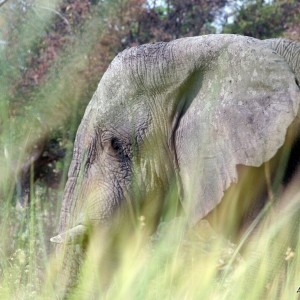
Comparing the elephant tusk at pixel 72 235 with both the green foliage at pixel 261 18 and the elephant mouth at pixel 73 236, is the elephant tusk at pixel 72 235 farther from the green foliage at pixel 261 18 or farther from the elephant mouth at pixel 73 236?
the green foliage at pixel 261 18

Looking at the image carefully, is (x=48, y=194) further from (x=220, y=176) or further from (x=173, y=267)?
(x=173, y=267)

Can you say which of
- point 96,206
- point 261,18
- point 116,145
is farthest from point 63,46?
point 96,206

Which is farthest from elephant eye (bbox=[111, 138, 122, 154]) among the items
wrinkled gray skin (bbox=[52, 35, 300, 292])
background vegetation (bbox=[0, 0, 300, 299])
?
background vegetation (bbox=[0, 0, 300, 299])

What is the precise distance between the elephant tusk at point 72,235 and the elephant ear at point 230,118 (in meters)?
0.42

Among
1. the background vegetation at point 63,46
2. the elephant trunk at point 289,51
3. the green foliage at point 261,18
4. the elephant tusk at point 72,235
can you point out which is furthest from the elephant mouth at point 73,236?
the green foliage at point 261,18

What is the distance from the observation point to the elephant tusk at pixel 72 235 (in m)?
3.23

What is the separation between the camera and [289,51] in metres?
3.36

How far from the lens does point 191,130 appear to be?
3396 mm

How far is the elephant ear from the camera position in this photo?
315 cm

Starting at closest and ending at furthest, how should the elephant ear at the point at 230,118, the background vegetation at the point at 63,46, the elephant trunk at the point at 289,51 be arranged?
1. the elephant ear at the point at 230,118
2. the elephant trunk at the point at 289,51
3. the background vegetation at the point at 63,46

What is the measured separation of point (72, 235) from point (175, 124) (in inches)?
24.8

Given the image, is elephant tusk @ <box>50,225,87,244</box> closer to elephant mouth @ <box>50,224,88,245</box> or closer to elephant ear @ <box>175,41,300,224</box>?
elephant mouth @ <box>50,224,88,245</box>

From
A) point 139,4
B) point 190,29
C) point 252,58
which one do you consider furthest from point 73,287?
point 190,29

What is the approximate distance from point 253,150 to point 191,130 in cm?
31
